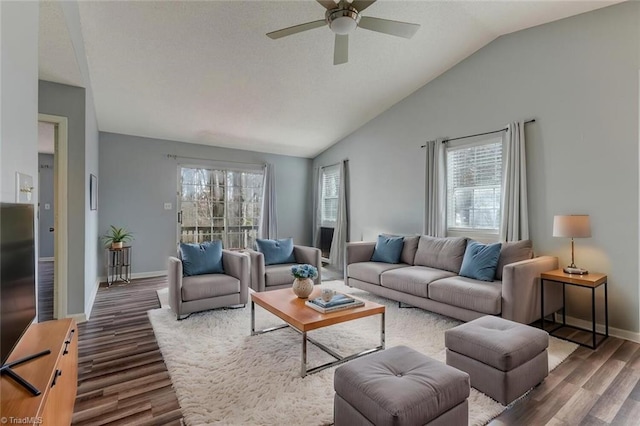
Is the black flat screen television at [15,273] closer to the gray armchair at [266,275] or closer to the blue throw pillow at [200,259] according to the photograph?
the blue throw pillow at [200,259]

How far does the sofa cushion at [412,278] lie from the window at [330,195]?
9.38ft

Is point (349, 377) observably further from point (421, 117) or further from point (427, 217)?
point (421, 117)

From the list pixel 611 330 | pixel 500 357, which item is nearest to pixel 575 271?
pixel 611 330

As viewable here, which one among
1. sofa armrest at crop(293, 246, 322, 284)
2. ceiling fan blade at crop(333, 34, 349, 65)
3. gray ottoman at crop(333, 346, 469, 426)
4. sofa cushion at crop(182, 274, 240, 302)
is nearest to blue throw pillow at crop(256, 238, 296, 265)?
sofa armrest at crop(293, 246, 322, 284)

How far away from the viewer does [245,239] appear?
267 inches

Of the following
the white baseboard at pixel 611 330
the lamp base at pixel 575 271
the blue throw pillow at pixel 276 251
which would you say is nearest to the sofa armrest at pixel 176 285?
the blue throw pillow at pixel 276 251

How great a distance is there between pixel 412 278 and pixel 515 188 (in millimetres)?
1591

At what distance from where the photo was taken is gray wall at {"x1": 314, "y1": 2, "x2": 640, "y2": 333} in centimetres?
299

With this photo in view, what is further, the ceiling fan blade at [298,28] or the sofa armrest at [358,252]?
the sofa armrest at [358,252]

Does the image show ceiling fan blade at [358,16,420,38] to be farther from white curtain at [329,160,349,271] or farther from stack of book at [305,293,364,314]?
white curtain at [329,160,349,271]

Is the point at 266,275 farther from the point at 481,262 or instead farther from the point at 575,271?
the point at 575,271

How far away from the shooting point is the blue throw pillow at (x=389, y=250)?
4504 mm

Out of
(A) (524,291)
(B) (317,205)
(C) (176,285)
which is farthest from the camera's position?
(B) (317,205)

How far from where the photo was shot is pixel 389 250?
454 centimetres
